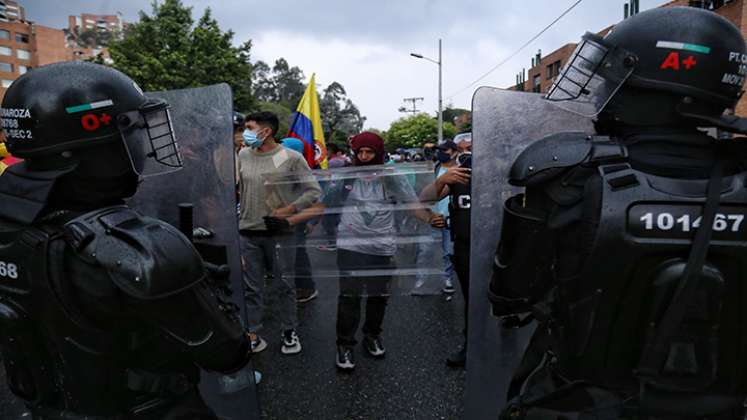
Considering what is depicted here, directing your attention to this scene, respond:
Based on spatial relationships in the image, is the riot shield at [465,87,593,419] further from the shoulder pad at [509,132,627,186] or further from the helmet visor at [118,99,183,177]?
the helmet visor at [118,99,183,177]

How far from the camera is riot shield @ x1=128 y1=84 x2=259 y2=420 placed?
1954 mm

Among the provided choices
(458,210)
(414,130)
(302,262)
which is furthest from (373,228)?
(414,130)

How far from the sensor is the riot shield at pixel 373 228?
9.29 ft

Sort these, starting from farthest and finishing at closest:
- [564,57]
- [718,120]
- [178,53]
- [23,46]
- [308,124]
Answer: [23,46]
[564,57]
[178,53]
[308,124]
[718,120]

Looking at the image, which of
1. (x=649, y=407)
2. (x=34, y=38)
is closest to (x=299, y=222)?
(x=649, y=407)

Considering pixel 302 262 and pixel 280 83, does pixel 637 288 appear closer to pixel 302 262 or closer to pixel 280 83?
pixel 302 262

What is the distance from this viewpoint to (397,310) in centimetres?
477

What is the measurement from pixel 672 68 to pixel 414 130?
59909 mm

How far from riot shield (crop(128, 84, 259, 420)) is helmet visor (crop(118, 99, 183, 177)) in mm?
316

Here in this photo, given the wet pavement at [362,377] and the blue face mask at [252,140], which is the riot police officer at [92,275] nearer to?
the wet pavement at [362,377]

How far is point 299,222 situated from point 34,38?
68.0m

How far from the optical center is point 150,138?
60.5 inches

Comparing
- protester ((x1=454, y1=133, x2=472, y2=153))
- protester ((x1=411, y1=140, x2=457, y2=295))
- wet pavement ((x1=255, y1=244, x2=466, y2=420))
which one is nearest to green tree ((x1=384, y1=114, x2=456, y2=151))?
protester ((x1=454, y1=133, x2=472, y2=153))

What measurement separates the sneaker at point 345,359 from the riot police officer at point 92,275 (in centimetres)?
208
